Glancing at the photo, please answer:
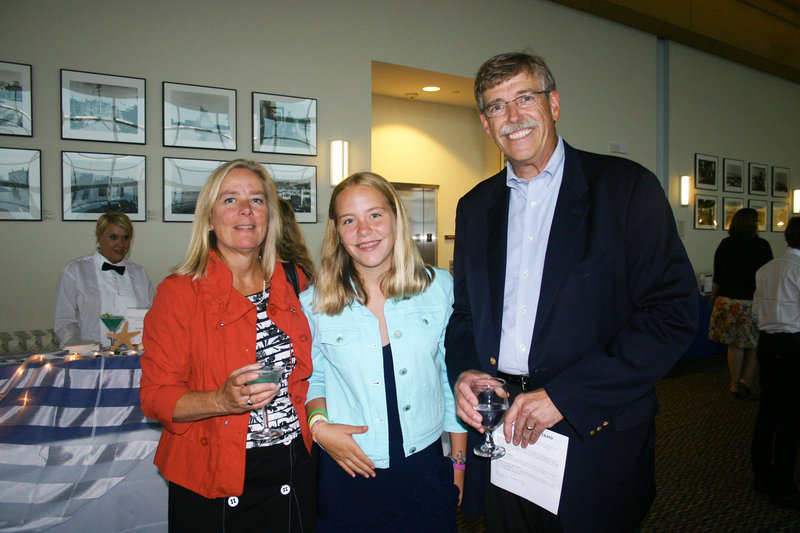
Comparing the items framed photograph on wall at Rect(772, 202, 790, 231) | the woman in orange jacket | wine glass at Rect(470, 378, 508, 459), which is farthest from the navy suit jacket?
framed photograph on wall at Rect(772, 202, 790, 231)

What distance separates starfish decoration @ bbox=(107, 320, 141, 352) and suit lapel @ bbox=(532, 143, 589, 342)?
2592 mm

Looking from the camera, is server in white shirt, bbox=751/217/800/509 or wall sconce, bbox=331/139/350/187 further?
wall sconce, bbox=331/139/350/187

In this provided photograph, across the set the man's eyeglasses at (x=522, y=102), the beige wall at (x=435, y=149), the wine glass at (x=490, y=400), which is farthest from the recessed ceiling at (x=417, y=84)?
the wine glass at (x=490, y=400)

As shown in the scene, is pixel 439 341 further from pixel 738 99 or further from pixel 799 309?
pixel 738 99

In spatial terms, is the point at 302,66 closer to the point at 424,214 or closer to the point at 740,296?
the point at 424,214

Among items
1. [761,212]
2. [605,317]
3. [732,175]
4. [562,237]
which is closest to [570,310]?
[605,317]

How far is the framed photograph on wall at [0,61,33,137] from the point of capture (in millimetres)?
3975

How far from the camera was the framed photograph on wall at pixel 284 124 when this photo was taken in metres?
4.99

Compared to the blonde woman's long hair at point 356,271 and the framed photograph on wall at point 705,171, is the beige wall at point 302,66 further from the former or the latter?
the blonde woman's long hair at point 356,271

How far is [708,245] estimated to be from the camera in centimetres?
898

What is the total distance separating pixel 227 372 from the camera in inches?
61.8

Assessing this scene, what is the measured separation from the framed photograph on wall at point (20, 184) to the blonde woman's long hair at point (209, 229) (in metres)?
3.36

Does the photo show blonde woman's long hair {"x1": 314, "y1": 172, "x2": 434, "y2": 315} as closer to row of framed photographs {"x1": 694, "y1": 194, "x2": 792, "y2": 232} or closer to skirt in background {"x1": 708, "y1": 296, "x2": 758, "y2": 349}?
skirt in background {"x1": 708, "y1": 296, "x2": 758, "y2": 349}

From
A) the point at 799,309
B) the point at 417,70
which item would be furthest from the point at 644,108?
the point at 799,309
